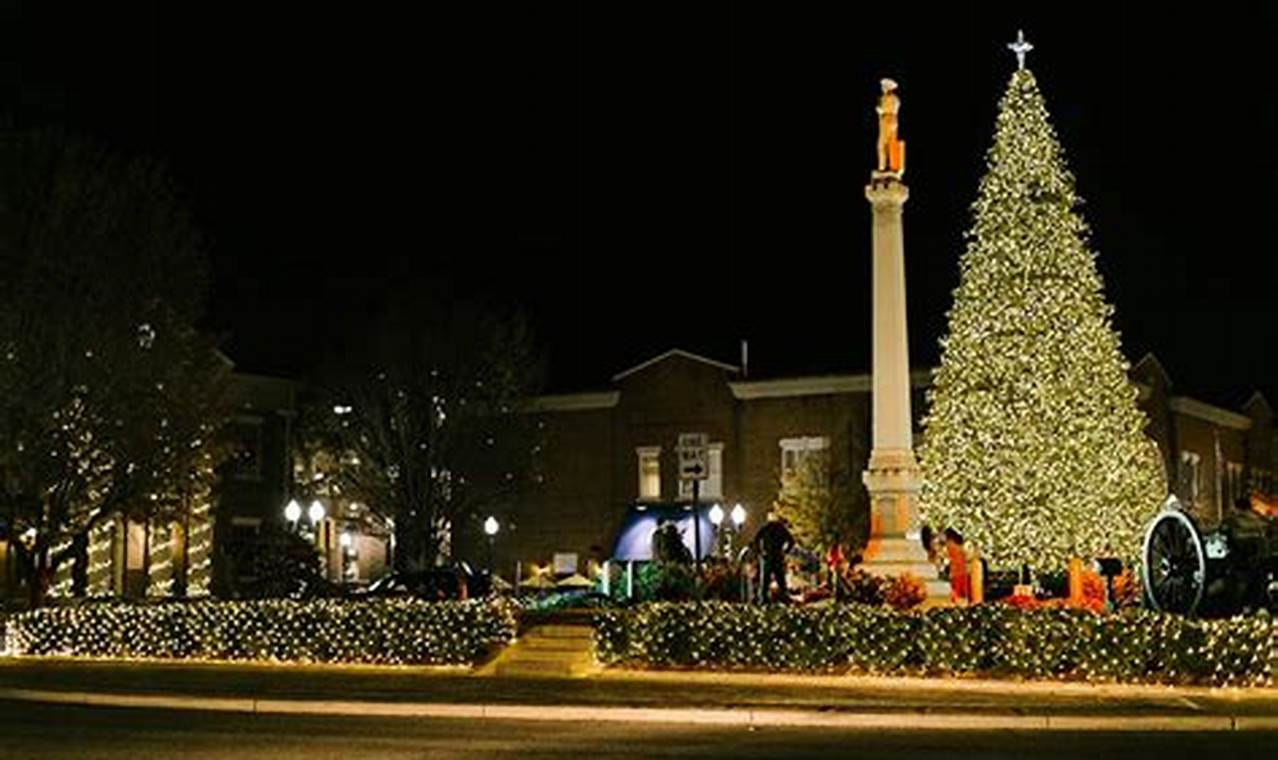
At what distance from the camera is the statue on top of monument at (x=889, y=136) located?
30234 millimetres

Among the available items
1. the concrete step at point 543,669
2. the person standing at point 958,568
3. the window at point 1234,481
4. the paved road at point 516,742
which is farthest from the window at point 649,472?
the paved road at point 516,742

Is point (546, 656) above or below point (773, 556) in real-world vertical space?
below

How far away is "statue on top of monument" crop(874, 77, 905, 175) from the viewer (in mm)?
30234

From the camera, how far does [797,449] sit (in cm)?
5159

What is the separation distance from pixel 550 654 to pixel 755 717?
6.70 m

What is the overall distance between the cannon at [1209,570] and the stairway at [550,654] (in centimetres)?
781

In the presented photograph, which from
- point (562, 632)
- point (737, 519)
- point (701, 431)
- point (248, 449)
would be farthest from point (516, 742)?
point (248, 449)

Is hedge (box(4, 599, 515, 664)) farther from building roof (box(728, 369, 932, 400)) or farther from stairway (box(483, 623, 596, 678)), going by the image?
building roof (box(728, 369, 932, 400))

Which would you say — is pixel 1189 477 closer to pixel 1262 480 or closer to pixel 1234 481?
pixel 1234 481

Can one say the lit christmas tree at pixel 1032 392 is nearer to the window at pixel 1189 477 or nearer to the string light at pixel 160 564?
the window at pixel 1189 477

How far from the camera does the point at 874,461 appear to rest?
29.7 meters

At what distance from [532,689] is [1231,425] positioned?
48.1m

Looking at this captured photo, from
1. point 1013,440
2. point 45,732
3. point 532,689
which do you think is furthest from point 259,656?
point 1013,440

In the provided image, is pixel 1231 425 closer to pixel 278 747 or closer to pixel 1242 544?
pixel 1242 544
